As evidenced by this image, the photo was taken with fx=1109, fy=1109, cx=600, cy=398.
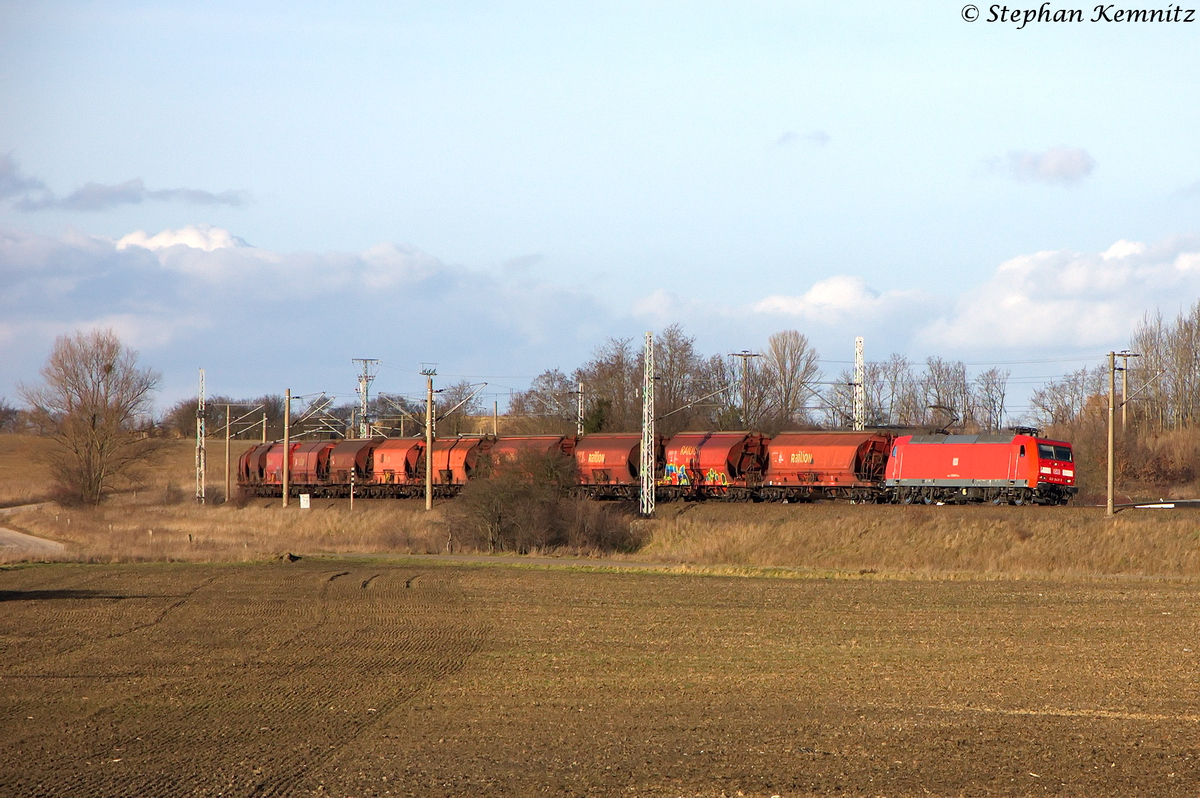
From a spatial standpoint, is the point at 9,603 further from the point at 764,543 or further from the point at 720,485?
the point at 720,485

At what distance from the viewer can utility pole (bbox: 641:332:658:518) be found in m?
45.3

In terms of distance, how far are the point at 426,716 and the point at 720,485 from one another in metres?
39.2

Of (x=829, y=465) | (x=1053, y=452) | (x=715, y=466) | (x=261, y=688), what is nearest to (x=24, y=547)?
(x=715, y=466)

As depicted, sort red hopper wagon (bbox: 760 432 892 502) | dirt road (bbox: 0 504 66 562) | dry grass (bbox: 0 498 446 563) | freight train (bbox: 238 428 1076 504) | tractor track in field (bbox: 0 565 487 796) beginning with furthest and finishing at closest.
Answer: red hopper wagon (bbox: 760 432 892 502), freight train (bbox: 238 428 1076 504), dry grass (bbox: 0 498 446 563), dirt road (bbox: 0 504 66 562), tractor track in field (bbox: 0 565 487 796)

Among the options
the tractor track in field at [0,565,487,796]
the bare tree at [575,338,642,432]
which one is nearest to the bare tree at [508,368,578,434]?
the bare tree at [575,338,642,432]

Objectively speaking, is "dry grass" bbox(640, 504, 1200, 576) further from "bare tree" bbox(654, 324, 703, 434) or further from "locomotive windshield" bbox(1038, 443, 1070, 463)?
"bare tree" bbox(654, 324, 703, 434)

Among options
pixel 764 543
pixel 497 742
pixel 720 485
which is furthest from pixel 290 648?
pixel 720 485

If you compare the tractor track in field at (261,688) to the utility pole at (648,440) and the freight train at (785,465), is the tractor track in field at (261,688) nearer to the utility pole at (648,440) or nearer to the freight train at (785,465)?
the utility pole at (648,440)

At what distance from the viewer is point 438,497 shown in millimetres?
62500

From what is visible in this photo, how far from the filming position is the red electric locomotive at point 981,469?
45.5 metres

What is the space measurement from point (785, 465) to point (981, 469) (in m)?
8.75

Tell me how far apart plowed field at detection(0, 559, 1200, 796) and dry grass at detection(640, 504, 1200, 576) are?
8.32 metres

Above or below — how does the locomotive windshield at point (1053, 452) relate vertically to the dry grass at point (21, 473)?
above

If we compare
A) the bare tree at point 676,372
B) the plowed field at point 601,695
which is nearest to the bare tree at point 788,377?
the bare tree at point 676,372
